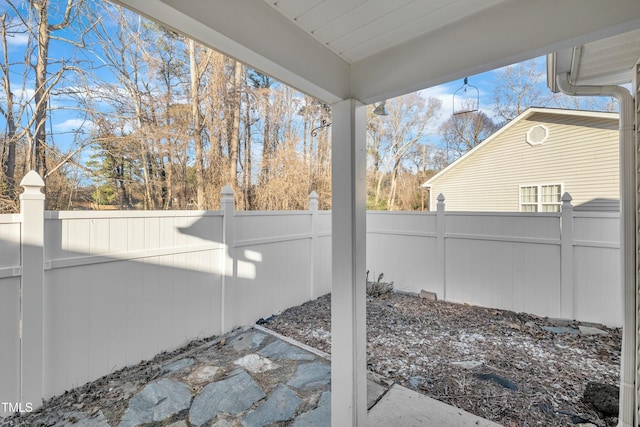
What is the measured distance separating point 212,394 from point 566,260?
13.3 ft

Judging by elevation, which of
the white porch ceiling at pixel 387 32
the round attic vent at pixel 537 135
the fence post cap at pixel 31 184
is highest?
the round attic vent at pixel 537 135

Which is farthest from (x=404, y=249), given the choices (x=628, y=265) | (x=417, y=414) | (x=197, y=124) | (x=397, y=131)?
(x=397, y=131)

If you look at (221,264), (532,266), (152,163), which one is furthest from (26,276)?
(532,266)

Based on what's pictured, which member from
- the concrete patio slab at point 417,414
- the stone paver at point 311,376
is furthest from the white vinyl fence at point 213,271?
the concrete patio slab at point 417,414

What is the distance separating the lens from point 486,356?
2660mm

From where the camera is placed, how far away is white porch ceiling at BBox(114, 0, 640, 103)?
847mm

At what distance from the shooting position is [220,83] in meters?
5.21

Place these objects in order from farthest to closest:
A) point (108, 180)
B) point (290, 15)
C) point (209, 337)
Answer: point (108, 180) → point (209, 337) → point (290, 15)

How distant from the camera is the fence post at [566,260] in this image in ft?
11.2

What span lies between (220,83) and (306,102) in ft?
6.45

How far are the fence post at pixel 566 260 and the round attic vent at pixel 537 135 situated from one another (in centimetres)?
299

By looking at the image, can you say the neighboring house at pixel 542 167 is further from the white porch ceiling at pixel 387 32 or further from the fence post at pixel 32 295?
the fence post at pixel 32 295

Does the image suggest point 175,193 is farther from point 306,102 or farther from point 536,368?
point 536,368

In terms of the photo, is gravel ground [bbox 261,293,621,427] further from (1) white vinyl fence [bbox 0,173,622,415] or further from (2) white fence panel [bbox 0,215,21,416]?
(2) white fence panel [bbox 0,215,21,416]
